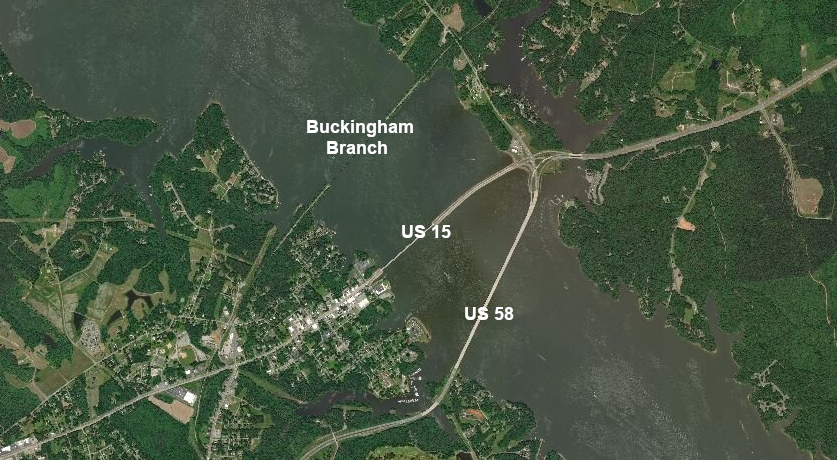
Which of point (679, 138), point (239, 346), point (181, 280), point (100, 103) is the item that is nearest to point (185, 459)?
point (239, 346)

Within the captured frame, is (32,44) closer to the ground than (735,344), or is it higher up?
closer to the ground

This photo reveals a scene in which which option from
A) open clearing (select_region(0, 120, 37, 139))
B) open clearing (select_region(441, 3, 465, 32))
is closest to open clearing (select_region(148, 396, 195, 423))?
open clearing (select_region(0, 120, 37, 139))

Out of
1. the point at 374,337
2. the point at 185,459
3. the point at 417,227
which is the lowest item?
the point at 185,459

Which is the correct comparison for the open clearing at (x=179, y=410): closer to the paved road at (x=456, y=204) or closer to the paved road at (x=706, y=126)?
the paved road at (x=456, y=204)

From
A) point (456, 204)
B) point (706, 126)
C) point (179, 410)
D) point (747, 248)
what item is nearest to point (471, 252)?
point (456, 204)

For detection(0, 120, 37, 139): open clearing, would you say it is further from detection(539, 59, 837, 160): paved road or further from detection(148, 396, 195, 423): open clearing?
detection(539, 59, 837, 160): paved road

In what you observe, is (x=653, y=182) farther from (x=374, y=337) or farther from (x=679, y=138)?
→ (x=374, y=337)

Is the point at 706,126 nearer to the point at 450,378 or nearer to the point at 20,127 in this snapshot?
the point at 450,378
